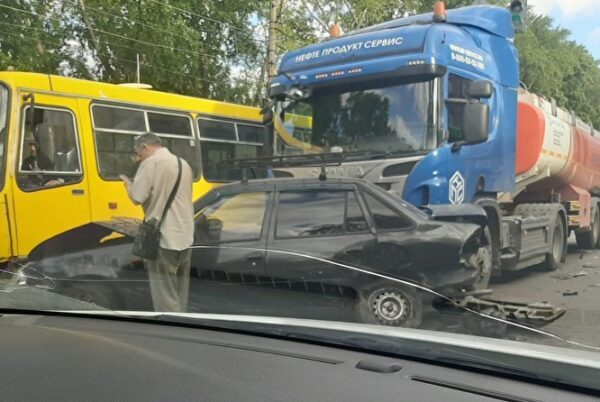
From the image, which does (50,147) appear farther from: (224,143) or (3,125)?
(224,143)

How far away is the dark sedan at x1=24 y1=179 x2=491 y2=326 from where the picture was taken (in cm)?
374

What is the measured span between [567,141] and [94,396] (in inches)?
359

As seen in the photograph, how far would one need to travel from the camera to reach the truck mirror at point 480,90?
21.4ft

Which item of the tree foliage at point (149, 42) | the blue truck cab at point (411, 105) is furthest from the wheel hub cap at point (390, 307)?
the tree foliage at point (149, 42)

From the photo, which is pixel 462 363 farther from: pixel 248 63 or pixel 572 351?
pixel 248 63

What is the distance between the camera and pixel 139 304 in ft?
12.7

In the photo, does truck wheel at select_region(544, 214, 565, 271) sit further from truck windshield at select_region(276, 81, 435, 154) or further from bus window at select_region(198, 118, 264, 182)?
bus window at select_region(198, 118, 264, 182)

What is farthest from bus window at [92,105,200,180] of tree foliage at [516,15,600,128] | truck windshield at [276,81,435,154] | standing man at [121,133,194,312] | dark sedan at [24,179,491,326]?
tree foliage at [516,15,600,128]

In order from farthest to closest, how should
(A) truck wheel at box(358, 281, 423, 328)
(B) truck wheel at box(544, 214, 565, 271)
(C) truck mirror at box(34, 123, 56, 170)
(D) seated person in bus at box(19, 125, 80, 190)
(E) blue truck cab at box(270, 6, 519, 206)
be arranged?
1. (B) truck wheel at box(544, 214, 565, 271)
2. (C) truck mirror at box(34, 123, 56, 170)
3. (D) seated person in bus at box(19, 125, 80, 190)
4. (E) blue truck cab at box(270, 6, 519, 206)
5. (A) truck wheel at box(358, 281, 423, 328)

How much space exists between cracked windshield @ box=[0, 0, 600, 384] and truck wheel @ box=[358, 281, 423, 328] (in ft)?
0.04

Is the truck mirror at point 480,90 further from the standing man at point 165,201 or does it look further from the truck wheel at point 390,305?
the truck wheel at point 390,305

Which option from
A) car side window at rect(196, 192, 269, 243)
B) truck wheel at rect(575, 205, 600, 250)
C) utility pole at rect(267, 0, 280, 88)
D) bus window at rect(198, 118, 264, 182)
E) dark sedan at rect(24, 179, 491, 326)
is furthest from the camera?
truck wheel at rect(575, 205, 600, 250)

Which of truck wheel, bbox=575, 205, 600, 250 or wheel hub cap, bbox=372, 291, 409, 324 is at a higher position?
wheel hub cap, bbox=372, 291, 409, 324

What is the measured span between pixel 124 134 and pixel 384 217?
3.89m
